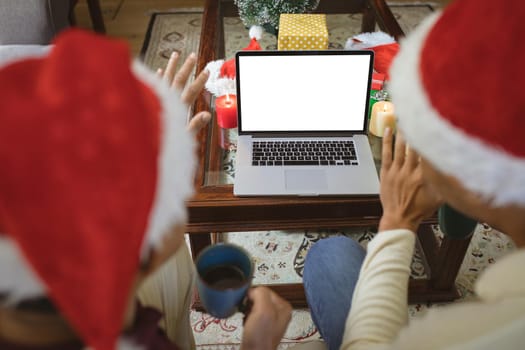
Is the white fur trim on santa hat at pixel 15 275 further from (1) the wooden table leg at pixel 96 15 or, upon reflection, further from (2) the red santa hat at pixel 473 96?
(1) the wooden table leg at pixel 96 15

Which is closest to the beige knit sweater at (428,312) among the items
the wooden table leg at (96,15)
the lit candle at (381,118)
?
the lit candle at (381,118)

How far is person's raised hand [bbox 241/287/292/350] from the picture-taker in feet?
2.46

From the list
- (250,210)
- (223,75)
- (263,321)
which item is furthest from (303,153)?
(263,321)

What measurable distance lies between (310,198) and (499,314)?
562mm

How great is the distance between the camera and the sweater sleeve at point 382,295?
2.55 ft

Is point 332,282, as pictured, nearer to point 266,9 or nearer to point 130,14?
point 266,9

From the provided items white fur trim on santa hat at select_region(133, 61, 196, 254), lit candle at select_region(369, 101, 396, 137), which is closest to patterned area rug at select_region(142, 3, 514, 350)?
lit candle at select_region(369, 101, 396, 137)

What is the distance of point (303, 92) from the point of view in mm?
1191

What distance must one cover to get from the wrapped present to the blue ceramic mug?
33.7 inches

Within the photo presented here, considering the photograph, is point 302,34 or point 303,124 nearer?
point 303,124

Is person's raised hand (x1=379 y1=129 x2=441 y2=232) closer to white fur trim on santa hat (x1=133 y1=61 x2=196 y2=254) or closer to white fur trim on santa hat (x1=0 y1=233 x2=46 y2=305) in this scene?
white fur trim on santa hat (x1=133 y1=61 x2=196 y2=254)

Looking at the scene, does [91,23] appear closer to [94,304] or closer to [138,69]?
[138,69]

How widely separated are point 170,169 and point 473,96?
1.22 ft

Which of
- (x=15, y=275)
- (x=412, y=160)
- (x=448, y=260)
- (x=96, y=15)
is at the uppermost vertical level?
(x=15, y=275)
